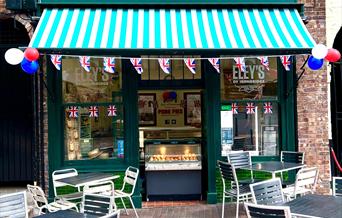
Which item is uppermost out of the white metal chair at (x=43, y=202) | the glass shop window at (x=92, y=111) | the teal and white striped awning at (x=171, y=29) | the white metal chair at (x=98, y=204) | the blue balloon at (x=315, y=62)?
the teal and white striped awning at (x=171, y=29)

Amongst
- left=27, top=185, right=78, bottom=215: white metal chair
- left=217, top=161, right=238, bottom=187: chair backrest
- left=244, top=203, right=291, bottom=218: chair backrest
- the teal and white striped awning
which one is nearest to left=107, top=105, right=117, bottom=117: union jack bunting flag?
the teal and white striped awning

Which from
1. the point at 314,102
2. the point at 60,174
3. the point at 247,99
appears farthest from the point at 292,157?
the point at 60,174

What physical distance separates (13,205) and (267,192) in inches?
112

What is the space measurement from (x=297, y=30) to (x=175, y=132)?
405cm

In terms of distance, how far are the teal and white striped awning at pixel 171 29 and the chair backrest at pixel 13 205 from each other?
214 cm

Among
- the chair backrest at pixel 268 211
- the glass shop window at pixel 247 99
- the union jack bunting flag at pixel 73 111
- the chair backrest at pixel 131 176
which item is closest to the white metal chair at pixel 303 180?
the glass shop window at pixel 247 99

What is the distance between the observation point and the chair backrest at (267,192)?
489 centimetres

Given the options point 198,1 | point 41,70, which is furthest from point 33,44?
point 198,1

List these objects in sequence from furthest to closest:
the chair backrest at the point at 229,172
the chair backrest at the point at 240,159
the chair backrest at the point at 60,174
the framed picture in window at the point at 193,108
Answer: the framed picture in window at the point at 193,108 < the chair backrest at the point at 240,159 < the chair backrest at the point at 60,174 < the chair backrest at the point at 229,172

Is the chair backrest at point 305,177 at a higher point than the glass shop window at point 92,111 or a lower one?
A: lower

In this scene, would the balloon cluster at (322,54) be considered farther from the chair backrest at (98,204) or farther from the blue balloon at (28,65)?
the blue balloon at (28,65)

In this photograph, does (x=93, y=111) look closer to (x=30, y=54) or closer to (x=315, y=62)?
(x=30, y=54)

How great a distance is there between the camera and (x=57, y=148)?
7.55 meters

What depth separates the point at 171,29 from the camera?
6566 mm
